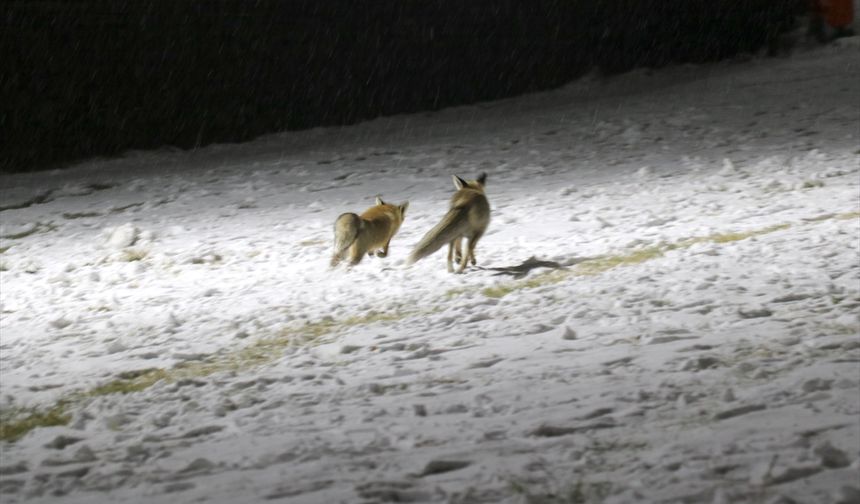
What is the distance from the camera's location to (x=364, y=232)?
17.0 feet

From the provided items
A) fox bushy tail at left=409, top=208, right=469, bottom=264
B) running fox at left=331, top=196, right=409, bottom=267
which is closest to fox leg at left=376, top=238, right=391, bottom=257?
running fox at left=331, top=196, right=409, bottom=267

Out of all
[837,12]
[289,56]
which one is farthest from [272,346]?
[837,12]

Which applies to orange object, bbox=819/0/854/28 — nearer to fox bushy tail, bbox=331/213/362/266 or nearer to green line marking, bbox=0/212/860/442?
green line marking, bbox=0/212/860/442

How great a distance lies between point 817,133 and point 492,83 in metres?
4.46

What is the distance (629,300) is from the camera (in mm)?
4453

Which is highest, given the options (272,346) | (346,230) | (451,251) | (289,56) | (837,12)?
(837,12)

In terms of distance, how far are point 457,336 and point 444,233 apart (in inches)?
29.8

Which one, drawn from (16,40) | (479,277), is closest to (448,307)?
(479,277)

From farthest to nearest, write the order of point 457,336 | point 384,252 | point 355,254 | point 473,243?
point 384,252 < point 355,254 < point 473,243 < point 457,336

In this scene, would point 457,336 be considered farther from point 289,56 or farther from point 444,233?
point 289,56

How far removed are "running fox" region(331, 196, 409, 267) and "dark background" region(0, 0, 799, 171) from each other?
216 inches

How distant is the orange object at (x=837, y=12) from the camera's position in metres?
12.8

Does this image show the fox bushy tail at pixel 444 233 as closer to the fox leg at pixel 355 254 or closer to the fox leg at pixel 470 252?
the fox leg at pixel 470 252

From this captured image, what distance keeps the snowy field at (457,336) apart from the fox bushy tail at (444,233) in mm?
206
